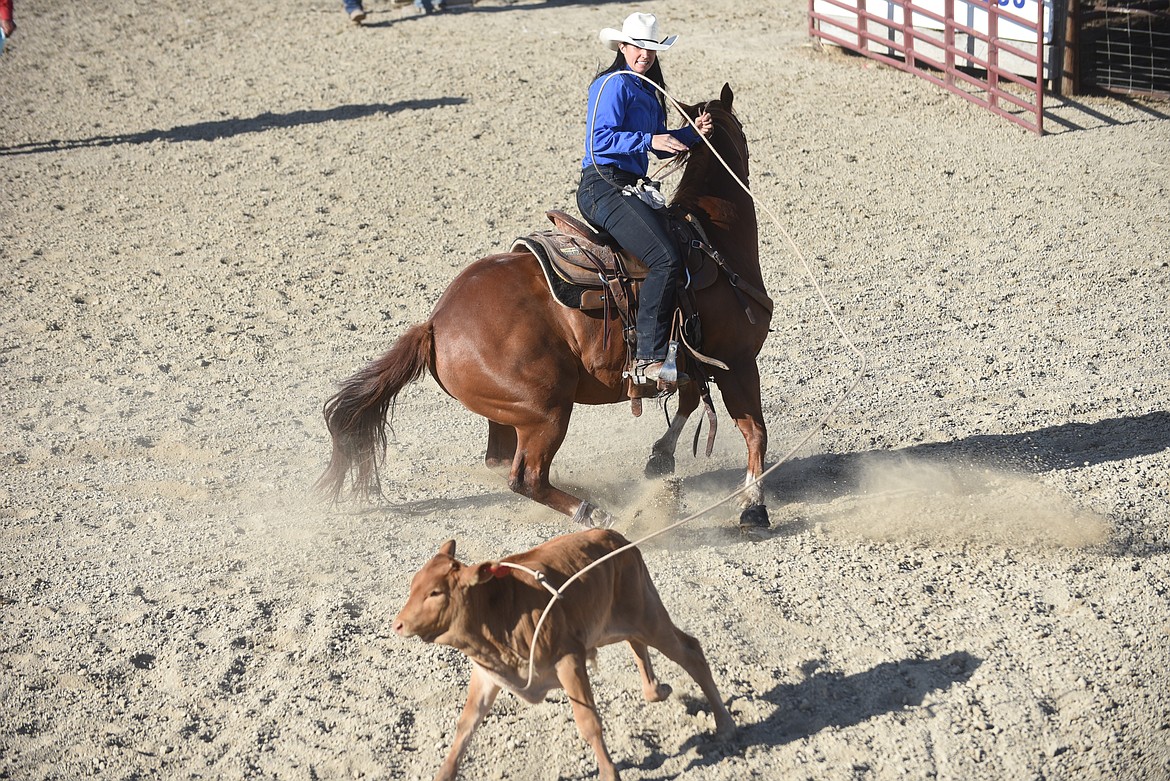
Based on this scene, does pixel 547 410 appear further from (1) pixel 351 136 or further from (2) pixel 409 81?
(2) pixel 409 81

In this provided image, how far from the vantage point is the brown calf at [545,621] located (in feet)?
11.5

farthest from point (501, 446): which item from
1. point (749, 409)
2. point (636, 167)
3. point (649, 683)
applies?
point (649, 683)

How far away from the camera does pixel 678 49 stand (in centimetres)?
1512

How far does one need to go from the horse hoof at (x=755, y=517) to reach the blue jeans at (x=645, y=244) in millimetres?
945

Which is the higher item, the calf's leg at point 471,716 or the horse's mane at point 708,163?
the horse's mane at point 708,163

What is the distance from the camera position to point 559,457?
Result: 22.9 feet

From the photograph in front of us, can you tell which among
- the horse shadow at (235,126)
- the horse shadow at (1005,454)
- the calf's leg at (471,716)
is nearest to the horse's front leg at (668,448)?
the horse shadow at (1005,454)

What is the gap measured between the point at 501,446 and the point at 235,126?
8.25 m

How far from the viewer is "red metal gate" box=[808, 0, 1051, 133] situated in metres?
12.5

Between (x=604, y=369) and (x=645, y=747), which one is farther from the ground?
(x=604, y=369)

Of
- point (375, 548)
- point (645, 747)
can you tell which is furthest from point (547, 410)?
point (645, 747)

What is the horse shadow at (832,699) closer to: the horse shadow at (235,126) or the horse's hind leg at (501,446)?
the horse's hind leg at (501,446)

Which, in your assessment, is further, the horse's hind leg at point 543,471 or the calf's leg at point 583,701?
the horse's hind leg at point 543,471

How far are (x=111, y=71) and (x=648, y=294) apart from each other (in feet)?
39.0
